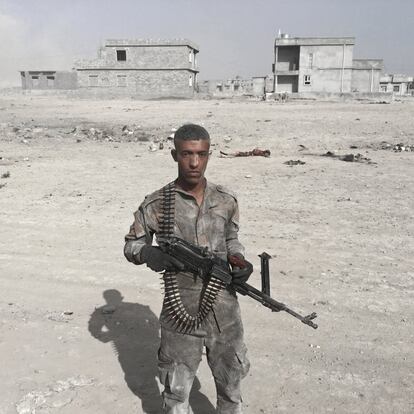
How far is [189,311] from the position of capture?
2760 millimetres

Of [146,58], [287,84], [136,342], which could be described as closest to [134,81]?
[146,58]

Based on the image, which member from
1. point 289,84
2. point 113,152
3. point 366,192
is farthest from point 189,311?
point 289,84

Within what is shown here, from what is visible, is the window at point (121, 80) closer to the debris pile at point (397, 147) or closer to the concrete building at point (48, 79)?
the concrete building at point (48, 79)

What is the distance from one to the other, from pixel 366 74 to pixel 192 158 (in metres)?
53.1

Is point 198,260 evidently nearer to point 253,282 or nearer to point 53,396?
point 53,396

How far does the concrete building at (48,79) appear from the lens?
5262cm

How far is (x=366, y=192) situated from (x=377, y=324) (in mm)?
6086

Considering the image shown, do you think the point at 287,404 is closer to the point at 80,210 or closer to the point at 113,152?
the point at 80,210

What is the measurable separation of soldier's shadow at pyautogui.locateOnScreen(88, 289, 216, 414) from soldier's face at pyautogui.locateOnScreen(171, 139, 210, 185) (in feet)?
6.52

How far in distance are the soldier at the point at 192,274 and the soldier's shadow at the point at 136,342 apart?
84 centimetres

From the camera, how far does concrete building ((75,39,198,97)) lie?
44094mm

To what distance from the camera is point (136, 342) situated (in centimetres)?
452

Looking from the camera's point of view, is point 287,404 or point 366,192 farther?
point 366,192

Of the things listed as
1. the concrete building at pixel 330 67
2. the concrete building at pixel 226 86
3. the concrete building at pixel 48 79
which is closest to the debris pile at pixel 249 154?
the concrete building at pixel 226 86
